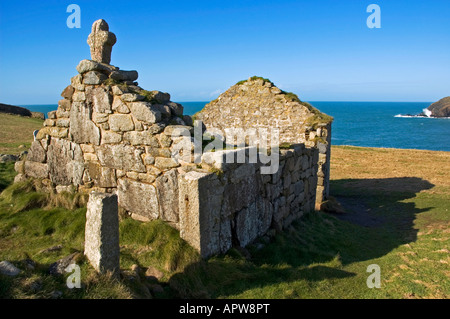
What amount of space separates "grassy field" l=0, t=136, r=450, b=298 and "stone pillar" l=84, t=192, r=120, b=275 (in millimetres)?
188

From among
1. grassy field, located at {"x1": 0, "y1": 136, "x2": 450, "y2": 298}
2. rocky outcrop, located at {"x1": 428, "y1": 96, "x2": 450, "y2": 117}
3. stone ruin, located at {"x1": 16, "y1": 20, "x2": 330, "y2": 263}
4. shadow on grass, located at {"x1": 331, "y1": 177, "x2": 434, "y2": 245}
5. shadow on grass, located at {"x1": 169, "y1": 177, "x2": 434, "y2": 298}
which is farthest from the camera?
rocky outcrop, located at {"x1": 428, "y1": 96, "x2": 450, "y2": 117}

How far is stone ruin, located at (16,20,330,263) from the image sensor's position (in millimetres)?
6203

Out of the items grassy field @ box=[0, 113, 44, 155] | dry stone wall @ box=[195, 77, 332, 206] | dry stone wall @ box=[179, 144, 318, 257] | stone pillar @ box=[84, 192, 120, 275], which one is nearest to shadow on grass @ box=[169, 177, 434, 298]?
dry stone wall @ box=[179, 144, 318, 257]

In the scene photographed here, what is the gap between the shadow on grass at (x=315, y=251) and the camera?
214 inches

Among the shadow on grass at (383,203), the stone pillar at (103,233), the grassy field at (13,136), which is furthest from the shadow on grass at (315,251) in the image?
the grassy field at (13,136)

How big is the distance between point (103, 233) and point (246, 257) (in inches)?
120

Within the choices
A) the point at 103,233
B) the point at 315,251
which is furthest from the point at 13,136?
the point at 315,251

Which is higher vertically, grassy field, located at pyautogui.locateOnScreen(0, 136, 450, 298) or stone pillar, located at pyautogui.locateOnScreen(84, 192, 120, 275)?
stone pillar, located at pyautogui.locateOnScreen(84, 192, 120, 275)

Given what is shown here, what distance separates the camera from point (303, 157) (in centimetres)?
1023

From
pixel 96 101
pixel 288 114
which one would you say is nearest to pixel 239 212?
pixel 96 101

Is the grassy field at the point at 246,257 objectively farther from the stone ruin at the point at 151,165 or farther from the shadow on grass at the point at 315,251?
the stone ruin at the point at 151,165

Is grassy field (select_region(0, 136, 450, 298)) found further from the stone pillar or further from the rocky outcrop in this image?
the rocky outcrop

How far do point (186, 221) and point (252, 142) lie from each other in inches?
379

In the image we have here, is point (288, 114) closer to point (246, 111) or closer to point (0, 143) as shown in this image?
point (246, 111)
